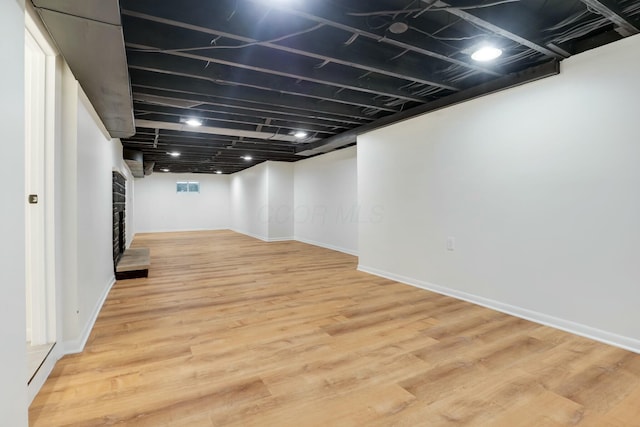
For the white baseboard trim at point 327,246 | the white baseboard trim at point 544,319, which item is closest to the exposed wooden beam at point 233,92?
the white baseboard trim at point 544,319

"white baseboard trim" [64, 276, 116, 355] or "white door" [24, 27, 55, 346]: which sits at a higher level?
"white door" [24, 27, 55, 346]

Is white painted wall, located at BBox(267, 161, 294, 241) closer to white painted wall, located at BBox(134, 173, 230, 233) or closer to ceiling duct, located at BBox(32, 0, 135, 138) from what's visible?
white painted wall, located at BBox(134, 173, 230, 233)

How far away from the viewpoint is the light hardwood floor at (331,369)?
1.60m

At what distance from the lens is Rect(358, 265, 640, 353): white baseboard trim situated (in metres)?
2.35

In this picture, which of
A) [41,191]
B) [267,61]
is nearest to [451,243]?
[267,61]

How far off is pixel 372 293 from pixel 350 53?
8.76 ft

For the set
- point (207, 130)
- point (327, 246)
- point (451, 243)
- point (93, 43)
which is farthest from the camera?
point (327, 246)

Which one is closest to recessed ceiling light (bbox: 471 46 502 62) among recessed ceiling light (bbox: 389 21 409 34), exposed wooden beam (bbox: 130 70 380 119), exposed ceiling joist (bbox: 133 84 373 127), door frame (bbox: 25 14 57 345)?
recessed ceiling light (bbox: 389 21 409 34)

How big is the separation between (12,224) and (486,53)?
3.26 m

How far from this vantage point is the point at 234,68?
3.00 m

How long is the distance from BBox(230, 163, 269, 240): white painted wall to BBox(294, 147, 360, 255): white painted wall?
3.08 ft

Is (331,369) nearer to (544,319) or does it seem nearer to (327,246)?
(544,319)

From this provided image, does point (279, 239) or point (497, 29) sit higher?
point (497, 29)

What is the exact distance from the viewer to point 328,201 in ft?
24.6
